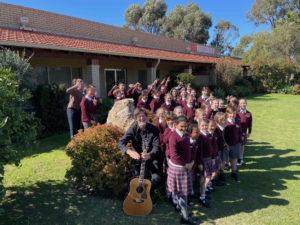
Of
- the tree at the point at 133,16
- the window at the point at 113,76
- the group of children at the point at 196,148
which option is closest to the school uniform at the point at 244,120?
the group of children at the point at 196,148

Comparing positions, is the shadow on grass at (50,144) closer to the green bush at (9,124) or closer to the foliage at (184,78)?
the green bush at (9,124)

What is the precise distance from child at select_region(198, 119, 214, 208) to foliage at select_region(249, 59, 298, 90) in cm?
2132

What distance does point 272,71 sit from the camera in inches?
845

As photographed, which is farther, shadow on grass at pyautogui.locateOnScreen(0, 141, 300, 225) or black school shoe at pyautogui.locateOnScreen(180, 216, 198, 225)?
shadow on grass at pyautogui.locateOnScreen(0, 141, 300, 225)

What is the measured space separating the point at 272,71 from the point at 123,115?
2170 centimetres

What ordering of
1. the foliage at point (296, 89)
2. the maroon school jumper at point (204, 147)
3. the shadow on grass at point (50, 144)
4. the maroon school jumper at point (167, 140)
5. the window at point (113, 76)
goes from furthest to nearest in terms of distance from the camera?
the foliage at point (296, 89)
the window at point (113, 76)
the shadow on grass at point (50, 144)
the maroon school jumper at point (204, 147)
the maroon school jumper at point (167, 140)

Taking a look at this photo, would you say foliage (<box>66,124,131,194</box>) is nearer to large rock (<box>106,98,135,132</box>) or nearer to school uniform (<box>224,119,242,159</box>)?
large rock (<box>106,98,135,132</box>)

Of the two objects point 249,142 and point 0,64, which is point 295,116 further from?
point 0,64

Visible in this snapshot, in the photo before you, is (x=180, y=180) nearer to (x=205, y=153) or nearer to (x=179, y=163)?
(x=179, y=163)

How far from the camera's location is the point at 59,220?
3.05 m

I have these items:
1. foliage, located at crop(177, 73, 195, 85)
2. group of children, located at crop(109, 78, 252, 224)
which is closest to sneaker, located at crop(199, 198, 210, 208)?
group of children, located at crop(109, 78, 252, 224)

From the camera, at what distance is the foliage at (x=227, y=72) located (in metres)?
17.8

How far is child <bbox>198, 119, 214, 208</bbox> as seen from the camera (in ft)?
11.0

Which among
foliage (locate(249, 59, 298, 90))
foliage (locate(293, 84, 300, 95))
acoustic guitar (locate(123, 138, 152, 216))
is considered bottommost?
acoustic guitar (locate(123, 138, 152, 216))
